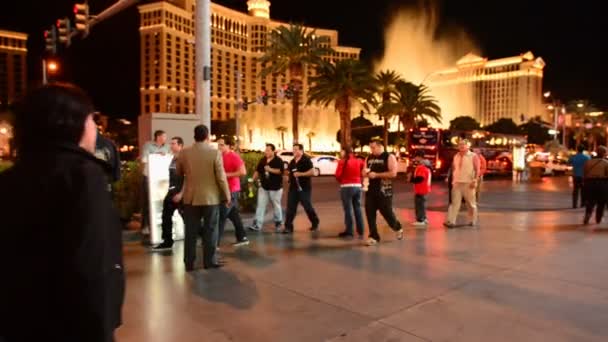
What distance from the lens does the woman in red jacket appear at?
9.71 meters

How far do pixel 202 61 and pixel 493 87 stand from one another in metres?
136

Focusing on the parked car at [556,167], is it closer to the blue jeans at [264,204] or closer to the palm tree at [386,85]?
the palm tree at [386,85]

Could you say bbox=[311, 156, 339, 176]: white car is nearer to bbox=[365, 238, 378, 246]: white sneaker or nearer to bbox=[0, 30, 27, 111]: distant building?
bbox=[365, 238, 378, 246]: white sneaker

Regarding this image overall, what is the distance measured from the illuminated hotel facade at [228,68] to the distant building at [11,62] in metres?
26.9

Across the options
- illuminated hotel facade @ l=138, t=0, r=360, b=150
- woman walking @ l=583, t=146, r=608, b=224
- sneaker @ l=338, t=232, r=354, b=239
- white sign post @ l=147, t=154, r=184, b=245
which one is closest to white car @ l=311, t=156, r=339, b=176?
woman walking @ l=583, t=146, r=608, b=224

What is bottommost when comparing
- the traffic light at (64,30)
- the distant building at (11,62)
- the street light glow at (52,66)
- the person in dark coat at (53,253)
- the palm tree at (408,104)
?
the person in dark coat at (53,253)

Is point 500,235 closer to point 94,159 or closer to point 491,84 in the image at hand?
point 94,159

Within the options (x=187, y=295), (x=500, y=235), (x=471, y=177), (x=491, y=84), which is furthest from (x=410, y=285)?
(x=491, y=84)

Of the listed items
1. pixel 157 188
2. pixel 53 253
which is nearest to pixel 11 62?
pixel 157 188

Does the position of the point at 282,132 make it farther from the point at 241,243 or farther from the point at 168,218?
the point at 168,218

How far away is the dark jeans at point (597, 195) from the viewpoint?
11.3 m

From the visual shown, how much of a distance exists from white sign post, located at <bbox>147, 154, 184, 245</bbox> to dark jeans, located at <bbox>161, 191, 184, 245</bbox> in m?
0.23

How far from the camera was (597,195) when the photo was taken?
11.4 m

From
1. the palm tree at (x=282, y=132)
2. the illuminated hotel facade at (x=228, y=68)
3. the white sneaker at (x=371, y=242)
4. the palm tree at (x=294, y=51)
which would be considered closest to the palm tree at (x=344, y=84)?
the palm tree at (x=294, y=51)
